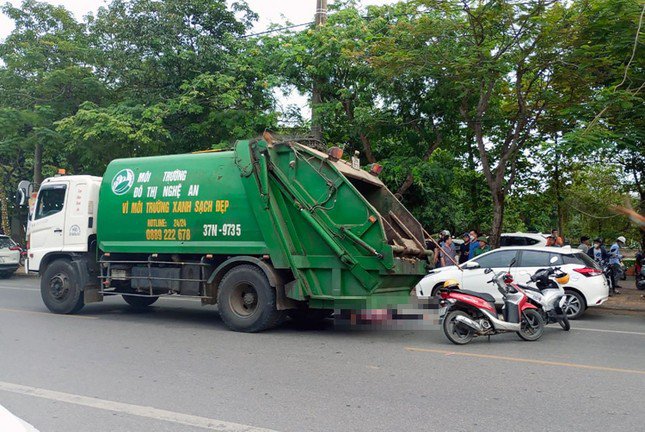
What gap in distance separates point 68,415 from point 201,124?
13.3 m

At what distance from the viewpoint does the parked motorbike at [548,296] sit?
8867 millimetres

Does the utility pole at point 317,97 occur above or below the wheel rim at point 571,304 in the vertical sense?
above

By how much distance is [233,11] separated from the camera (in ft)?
62.3

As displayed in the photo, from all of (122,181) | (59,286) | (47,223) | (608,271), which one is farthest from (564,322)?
(47,223)

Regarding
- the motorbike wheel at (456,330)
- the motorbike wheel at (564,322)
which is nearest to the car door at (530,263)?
the motorbike wheel at (564,322)

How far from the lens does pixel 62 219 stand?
11.1m

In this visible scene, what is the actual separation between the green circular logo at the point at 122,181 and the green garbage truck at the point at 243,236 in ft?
0.07

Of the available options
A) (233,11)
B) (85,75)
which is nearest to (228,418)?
(233,11)

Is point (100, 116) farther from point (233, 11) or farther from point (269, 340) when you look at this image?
point (269, 340)

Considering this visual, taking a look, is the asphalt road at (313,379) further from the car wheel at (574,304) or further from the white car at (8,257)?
the white car at (8,257)

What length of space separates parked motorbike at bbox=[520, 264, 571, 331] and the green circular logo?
23.2 feet

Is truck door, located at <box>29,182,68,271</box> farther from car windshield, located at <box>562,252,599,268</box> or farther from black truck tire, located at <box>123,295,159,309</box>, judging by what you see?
car windshield, located at <box>562,252,599,268</box>

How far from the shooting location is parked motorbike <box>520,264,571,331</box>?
887cm

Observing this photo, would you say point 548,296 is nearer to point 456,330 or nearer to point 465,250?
point 456,330
